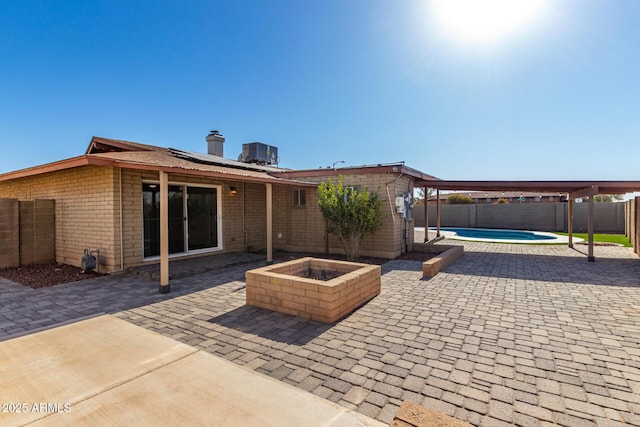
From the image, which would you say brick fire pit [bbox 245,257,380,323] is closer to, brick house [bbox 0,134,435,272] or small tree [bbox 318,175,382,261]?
brick house [bbox 0,134,435,272]

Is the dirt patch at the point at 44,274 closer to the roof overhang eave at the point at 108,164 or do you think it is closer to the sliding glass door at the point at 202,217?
the roof overhang eave at the point at 108,164

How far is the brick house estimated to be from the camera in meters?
7.05

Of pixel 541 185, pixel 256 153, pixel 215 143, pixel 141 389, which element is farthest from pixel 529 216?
pixel 141 389

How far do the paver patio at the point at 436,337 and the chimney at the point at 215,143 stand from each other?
911 centimetres

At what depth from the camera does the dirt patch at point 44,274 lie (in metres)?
6.38

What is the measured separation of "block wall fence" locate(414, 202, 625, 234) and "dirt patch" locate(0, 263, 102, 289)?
21007 millimetres

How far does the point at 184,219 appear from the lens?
343 inches

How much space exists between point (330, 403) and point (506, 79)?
1078 cm

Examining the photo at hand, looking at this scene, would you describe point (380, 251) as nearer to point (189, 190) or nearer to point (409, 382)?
point (189, 190)

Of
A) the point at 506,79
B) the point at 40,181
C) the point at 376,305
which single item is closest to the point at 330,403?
the point at 376,305

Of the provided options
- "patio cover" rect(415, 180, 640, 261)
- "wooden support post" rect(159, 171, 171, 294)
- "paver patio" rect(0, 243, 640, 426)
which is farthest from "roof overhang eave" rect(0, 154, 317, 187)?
"patio cover" rect(415, 180, 640, 261)

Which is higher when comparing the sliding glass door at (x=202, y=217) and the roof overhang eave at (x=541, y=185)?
the roof overhang eave at (x=541, y=185)

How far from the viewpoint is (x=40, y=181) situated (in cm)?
921

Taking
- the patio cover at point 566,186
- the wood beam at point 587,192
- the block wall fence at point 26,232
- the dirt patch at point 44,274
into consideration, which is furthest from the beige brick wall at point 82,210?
the wood beam at point 587,192
